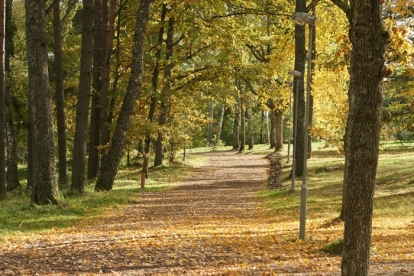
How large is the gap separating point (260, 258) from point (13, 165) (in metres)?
17.9

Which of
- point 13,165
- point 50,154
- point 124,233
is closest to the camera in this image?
point 124,233

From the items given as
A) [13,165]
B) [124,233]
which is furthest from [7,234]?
[13,165]

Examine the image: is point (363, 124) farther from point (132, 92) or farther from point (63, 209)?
point (132, 92)

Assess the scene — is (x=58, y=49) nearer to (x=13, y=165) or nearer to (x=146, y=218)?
(x=13, y=165)

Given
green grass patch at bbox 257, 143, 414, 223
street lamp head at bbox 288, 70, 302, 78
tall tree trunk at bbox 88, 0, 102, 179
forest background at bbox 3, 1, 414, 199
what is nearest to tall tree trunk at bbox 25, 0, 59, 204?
forest background at bbox 3, 1, 414, 199

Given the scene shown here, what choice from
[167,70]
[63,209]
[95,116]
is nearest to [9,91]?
[95,116]

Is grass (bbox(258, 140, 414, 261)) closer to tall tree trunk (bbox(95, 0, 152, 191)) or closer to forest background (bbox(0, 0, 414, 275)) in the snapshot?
forest background (bbox(0, 0, 414, 275))

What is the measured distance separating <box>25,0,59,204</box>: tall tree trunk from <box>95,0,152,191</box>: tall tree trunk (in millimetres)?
4794

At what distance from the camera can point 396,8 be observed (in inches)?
504

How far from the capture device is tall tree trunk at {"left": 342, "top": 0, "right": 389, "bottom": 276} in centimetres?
541

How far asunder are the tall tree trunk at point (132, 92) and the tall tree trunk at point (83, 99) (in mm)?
970

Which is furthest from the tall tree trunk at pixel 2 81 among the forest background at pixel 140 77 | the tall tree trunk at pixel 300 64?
the tall tree trunk at pixel 300 64

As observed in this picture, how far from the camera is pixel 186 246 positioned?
35.0 ft

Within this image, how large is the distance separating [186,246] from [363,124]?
592 centimetres
